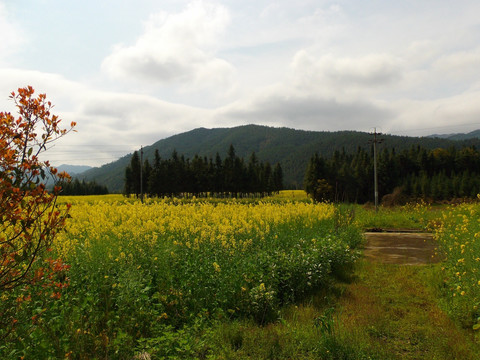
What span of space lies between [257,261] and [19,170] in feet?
15.0

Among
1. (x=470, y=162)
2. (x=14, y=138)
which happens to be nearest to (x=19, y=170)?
(x=14, y=138)

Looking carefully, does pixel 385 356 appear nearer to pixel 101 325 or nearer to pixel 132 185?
pixel 101 325

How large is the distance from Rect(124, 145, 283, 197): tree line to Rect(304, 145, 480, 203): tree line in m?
14.3

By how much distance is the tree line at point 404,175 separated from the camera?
198 ft

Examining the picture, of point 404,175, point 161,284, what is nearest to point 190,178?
point 404,175

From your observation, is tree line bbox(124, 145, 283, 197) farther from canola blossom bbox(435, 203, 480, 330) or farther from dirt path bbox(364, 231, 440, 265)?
canola blossom bbox(435, 203, 480, 330)

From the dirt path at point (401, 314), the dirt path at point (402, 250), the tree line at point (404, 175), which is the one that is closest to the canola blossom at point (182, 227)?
the dirt path at point (402, 250)

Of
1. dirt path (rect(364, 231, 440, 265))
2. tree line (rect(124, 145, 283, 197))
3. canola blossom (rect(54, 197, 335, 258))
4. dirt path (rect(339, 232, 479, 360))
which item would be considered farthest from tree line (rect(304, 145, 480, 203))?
dirt path (rect(339, 232, 479, 360))

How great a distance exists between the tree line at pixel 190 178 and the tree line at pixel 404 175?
14306mm

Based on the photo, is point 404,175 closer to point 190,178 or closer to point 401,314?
point 190,178

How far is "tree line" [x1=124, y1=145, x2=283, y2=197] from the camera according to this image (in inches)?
2450

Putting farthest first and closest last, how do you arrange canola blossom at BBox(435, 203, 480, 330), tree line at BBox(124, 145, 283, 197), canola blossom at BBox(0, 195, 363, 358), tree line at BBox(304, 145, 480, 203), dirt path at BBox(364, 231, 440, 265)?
tree line at BBox(124, 145, 283, 197), tree line at BBox(304, 145, 480, 203), dirt path at BBox(364, 231, 440, 265), canola blossom at BBox(435, 203, 480, 330), canola blossom at BBox(0, 195, 363, 358)

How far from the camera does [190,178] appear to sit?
2566 inches

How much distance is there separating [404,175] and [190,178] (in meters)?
54.5
